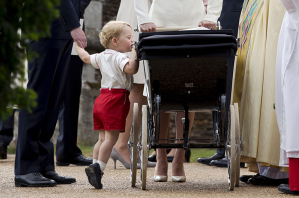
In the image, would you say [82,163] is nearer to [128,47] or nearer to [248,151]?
[128,47]

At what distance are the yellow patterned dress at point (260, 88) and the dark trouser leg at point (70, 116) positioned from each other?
214 cm

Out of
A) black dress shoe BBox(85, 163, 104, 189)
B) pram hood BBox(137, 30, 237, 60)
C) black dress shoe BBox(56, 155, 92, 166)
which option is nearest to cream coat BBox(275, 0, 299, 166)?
pram hood BBox(137, 30, 237, 60)

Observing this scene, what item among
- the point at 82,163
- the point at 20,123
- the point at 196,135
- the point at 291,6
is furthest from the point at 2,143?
the point at 196,135

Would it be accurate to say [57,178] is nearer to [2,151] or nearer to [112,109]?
[112,109]

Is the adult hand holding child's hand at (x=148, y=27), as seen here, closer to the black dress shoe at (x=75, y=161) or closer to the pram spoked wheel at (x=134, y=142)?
the pram spoked wheel at (x=134, y=142)

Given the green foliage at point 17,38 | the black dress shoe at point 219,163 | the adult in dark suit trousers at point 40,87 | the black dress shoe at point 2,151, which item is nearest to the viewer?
the green foliage at point 17,38

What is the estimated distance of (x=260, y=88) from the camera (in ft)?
11.4

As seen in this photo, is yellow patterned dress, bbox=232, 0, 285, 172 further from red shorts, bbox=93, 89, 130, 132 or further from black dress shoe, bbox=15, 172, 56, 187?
black dress shoe, bbox=15, 172, 56, 187

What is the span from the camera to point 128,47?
3754 millimetres

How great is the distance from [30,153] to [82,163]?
181 cm

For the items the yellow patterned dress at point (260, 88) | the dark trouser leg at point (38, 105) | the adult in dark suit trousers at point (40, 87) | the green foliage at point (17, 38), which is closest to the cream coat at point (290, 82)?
the yellow patterned dress at point (260, 88)

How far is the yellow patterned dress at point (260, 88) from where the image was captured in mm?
3330

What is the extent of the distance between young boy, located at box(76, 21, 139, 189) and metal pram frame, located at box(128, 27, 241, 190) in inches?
7.2

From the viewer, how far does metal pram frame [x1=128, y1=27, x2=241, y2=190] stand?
2.98 meters
